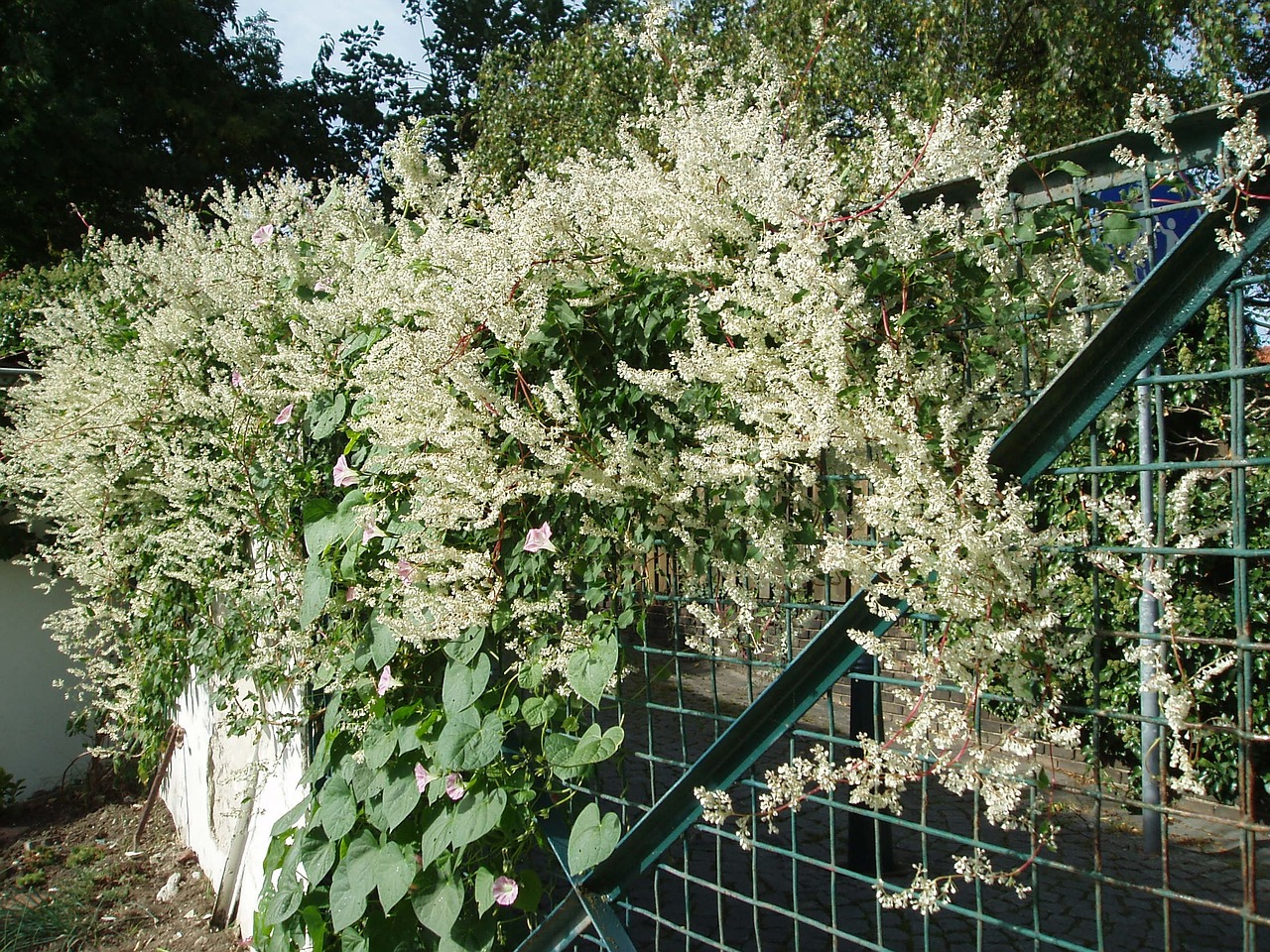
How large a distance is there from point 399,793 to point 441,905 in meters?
0.28

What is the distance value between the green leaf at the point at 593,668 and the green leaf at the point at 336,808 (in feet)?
2.99

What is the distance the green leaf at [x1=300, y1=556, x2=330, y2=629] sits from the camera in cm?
253

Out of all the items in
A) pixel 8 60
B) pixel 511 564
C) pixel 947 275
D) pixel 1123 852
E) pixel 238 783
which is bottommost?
pixel 1123 852

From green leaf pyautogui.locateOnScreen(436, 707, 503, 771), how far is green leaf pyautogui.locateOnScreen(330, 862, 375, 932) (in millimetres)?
460

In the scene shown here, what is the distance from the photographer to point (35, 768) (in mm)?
6250

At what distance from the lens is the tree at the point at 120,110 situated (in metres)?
12.1

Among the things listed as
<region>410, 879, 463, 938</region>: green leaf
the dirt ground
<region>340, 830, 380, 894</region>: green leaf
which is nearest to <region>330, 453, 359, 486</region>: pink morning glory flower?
<region>340, 830, 380, 894</region>: green leaf

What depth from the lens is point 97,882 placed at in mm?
4656

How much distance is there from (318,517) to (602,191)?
47.1 inches

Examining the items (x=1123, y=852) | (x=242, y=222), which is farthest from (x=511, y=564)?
(x=1123, y=852)

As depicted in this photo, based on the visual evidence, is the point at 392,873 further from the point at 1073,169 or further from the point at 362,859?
the point at 1073,169

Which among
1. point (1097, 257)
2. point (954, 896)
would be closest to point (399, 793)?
point (1097, 257)

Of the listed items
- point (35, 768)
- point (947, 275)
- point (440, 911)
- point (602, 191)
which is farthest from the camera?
point (35, 768)

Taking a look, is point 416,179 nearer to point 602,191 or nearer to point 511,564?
point 602,191
